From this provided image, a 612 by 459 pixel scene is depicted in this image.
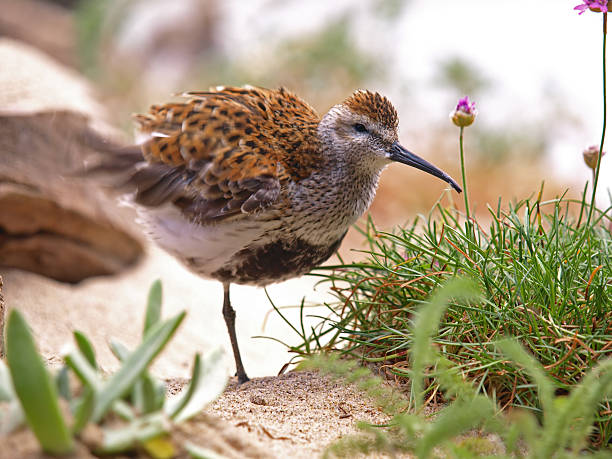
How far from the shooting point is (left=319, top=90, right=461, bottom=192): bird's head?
9.48ft

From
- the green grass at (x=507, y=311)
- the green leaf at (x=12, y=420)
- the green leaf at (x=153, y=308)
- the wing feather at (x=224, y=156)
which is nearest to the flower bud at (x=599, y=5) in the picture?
the green grass at (x=507, y=311)

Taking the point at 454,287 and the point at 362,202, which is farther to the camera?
the point at 362,202

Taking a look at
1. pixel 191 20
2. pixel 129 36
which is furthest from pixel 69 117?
pixel 191 20

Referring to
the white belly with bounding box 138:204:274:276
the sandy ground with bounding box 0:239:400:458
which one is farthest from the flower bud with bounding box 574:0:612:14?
the sandy ground with bounding box 0:239:400:458

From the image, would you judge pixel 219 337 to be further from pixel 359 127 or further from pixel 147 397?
pixel 147 397

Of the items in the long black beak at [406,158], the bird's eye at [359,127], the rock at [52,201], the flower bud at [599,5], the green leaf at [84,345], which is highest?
the rock at [52,201]

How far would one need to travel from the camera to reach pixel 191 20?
13.4m

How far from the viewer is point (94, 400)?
155cm

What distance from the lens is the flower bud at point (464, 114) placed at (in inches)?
98.2

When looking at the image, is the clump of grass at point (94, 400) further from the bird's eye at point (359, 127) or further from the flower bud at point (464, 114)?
the bird's eye at point (359, 127)

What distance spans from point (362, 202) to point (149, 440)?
5.53ft

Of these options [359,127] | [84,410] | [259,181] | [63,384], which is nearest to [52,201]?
[259,181]

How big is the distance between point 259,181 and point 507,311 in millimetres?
1161

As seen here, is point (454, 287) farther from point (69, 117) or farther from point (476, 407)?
point (69, 117)
